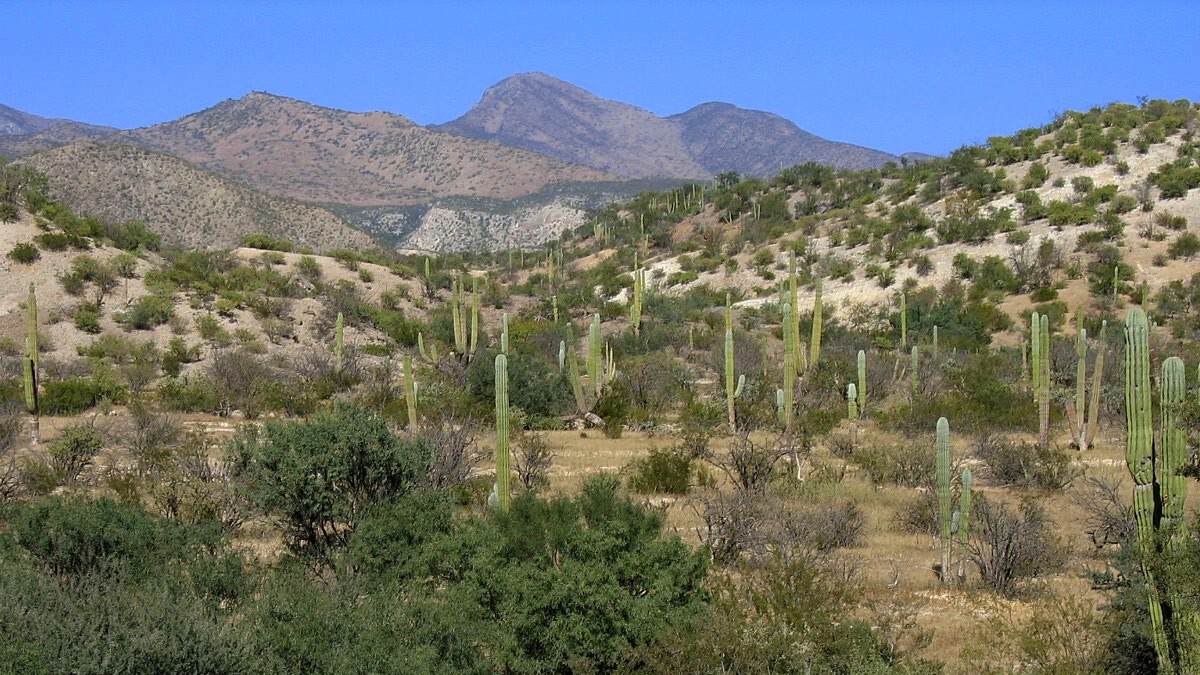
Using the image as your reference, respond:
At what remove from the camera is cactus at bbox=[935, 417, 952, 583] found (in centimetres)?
1117

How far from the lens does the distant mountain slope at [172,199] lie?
70.6 metres

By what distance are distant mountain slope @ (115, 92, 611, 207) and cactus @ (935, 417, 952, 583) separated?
10705cm

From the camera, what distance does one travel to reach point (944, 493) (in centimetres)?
1148

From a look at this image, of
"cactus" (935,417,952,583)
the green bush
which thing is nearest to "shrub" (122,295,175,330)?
the green bush

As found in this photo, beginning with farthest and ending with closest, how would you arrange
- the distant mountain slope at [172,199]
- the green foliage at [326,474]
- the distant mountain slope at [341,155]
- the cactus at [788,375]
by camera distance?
the distant mountain slope at [341,155], the distant mountain slope at [172,199], the cactus at [788,375], the green foliage at [326,474]

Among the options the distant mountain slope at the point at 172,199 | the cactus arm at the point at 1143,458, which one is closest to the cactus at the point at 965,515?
the cactus arm at the point at 1143,458

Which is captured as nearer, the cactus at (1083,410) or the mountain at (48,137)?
the cactus at (1083,410)

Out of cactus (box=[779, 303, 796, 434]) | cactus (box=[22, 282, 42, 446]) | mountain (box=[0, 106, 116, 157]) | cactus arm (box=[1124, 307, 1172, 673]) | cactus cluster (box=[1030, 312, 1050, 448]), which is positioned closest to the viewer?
cactus arm (box=[1124, 307, 1172, 673])

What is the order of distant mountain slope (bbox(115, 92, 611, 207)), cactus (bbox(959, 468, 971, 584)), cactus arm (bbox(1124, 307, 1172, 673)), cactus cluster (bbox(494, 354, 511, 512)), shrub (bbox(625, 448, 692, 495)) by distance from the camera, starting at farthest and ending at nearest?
distant mountain slope (bbox(115, 92, 611, 207)) → shrub (bbox(625, 448, 692, 495)) → cactus cluster (bbox(494, 354, 511, 512)) → cactus (bbox(959, 468, 971, 584)) → cactus arm (bbox(1124, 307, 1172, 673))

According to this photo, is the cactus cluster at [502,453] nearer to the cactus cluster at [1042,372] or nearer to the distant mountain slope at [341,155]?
the cactus cluster at [1042,372]

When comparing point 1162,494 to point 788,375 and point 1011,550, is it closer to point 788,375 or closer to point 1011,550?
point 1011,550

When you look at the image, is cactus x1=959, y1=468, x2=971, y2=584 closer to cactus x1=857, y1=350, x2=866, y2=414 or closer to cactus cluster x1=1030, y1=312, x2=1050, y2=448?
cactus cluster x1=1030, y1=312, x2=1050, y2=448

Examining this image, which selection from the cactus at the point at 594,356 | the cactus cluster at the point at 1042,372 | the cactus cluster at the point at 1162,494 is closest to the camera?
the cactus cluster at the point at 1162,494

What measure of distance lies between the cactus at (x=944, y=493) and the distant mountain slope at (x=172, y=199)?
62.9 metres
